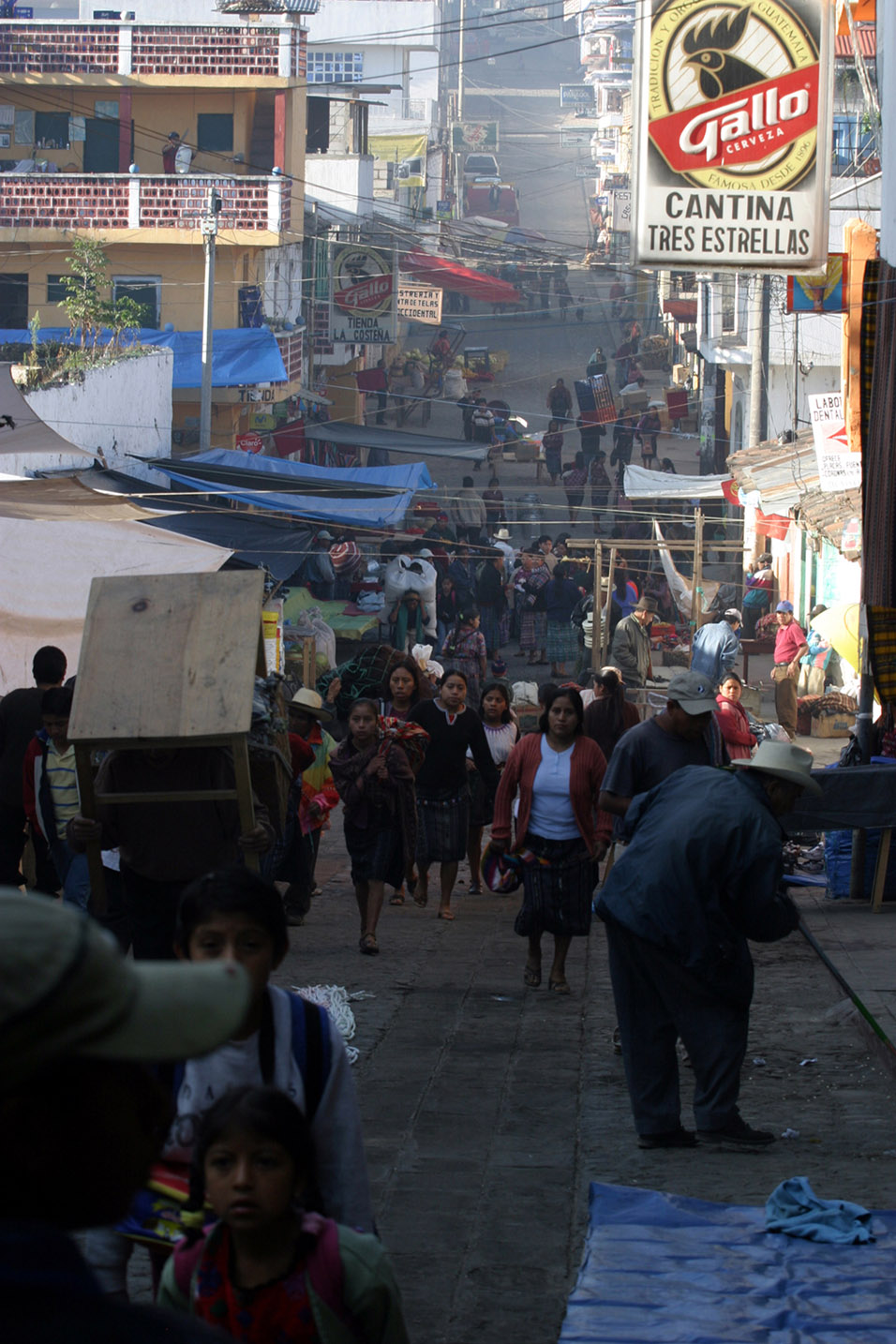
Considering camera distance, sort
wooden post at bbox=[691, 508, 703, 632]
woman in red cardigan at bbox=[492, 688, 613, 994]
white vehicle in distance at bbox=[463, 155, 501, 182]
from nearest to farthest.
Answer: woman in red cardigan at bbox=[492, 688, 613, 994], wooden post at bbox=[691, 508, 703, 632], white vehicle in distance at bbox=[463, 155, 501, 182]

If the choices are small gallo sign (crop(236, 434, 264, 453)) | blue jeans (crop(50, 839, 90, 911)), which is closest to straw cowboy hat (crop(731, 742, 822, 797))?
blue jeans (crop(50, 839, 90, 911))

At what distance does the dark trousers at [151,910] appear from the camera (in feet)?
17.3

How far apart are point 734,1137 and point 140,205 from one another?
29675 mm

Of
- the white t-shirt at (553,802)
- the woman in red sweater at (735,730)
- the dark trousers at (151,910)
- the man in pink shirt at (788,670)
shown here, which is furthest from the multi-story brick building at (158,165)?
the dark trousers at (151,910)

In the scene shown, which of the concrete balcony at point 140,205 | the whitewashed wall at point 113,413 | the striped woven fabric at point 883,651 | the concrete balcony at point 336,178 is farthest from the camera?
the concrete balcony at point 336,178

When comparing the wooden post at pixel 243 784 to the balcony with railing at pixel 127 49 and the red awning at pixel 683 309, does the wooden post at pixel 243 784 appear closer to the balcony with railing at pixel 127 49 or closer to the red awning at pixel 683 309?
the balcony with railing at pixel 127 49

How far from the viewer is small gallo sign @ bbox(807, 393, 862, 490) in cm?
1655

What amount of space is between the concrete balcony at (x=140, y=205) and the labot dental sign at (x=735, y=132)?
2399 centimetres

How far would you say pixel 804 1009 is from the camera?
292 inches

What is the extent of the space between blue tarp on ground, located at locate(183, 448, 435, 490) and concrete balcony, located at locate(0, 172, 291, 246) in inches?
418

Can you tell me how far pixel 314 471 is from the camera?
22484mm

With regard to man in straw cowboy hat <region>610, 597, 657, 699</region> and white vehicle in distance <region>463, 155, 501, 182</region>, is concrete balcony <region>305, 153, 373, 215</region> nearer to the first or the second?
man in straw cowboy hat <region>610, 597, 657, 699</region>

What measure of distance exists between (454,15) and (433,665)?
104m

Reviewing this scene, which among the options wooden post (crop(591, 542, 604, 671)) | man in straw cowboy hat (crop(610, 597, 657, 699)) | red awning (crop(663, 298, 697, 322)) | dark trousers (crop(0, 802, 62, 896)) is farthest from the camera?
red awning (crop(663, 298, 697, 322))
